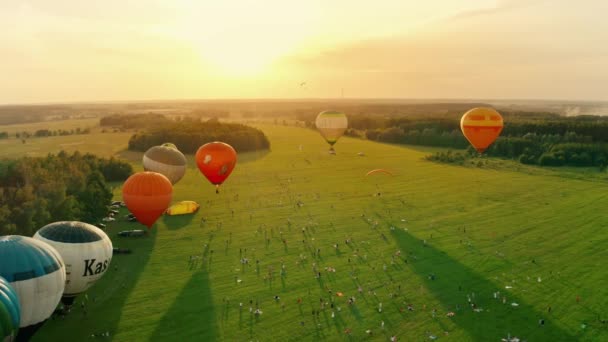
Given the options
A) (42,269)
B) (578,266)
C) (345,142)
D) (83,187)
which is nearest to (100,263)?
(42,269)

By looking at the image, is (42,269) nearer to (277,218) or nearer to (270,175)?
(277,218)

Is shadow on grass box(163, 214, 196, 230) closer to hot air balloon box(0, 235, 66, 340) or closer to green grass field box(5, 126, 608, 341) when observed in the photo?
green grass field box(5, 126, 608, 341)

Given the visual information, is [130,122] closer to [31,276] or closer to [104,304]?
[104,304]

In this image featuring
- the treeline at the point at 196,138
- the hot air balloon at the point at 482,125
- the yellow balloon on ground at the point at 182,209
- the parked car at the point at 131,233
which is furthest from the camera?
the treeline at the point at 196,138

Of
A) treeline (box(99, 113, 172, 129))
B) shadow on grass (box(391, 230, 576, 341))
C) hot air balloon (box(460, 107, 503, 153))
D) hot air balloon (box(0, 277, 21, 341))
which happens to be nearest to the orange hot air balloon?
hot air balloon (box(0, 277, 21, 341))

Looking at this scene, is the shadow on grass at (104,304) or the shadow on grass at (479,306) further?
the shadow on grass at (479,306)

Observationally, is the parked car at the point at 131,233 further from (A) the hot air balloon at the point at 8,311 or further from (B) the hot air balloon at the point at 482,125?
(B) the hot air balloon at the point at 482,125

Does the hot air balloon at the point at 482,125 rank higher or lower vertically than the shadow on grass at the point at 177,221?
higher

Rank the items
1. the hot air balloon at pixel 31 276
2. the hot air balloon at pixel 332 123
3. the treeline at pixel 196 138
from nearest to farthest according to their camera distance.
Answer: the hot air balloon at pixel 31 276 < the hot air balloon at pixel 332 123 < the treeline at pixel 196 138

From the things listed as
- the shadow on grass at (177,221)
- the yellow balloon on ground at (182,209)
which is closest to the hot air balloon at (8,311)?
the shadow on grass at (177,221)
